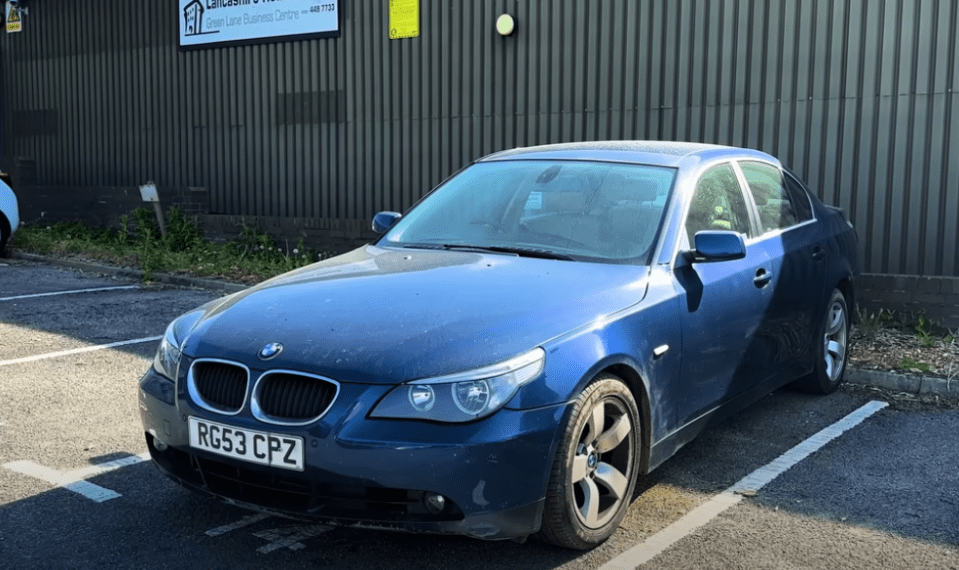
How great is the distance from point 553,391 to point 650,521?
105cm

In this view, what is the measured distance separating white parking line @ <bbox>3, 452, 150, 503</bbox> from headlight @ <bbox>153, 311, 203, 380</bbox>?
81 cm

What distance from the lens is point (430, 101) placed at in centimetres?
1182

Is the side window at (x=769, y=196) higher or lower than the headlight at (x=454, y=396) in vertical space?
higher

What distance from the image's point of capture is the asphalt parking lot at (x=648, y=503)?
386cm

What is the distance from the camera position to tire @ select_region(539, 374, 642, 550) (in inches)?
142

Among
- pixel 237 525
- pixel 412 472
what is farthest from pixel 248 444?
pixel 237 525

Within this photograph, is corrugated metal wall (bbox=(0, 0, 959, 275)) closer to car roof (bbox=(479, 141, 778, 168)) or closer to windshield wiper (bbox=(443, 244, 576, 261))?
car roof (bbox=(479, 141, 778, 168))

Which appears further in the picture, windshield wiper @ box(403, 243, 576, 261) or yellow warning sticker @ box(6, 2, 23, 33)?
yellow warning sticker @ box(6, 2, 23, 33)

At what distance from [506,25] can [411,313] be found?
306 inches

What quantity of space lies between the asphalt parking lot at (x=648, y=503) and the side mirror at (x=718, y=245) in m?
1.10

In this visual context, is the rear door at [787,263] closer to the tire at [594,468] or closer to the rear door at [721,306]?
the rear door at [721,306]

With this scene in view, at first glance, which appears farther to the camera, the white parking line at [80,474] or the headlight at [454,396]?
the white parking line at [80,474]

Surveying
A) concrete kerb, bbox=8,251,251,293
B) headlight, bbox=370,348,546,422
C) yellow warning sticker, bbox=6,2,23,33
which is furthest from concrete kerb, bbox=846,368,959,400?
yellow warning sticker, bbox=6,2,23,33

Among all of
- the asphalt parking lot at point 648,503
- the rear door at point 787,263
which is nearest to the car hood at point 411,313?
the asphalt parking lot at point 648,503
